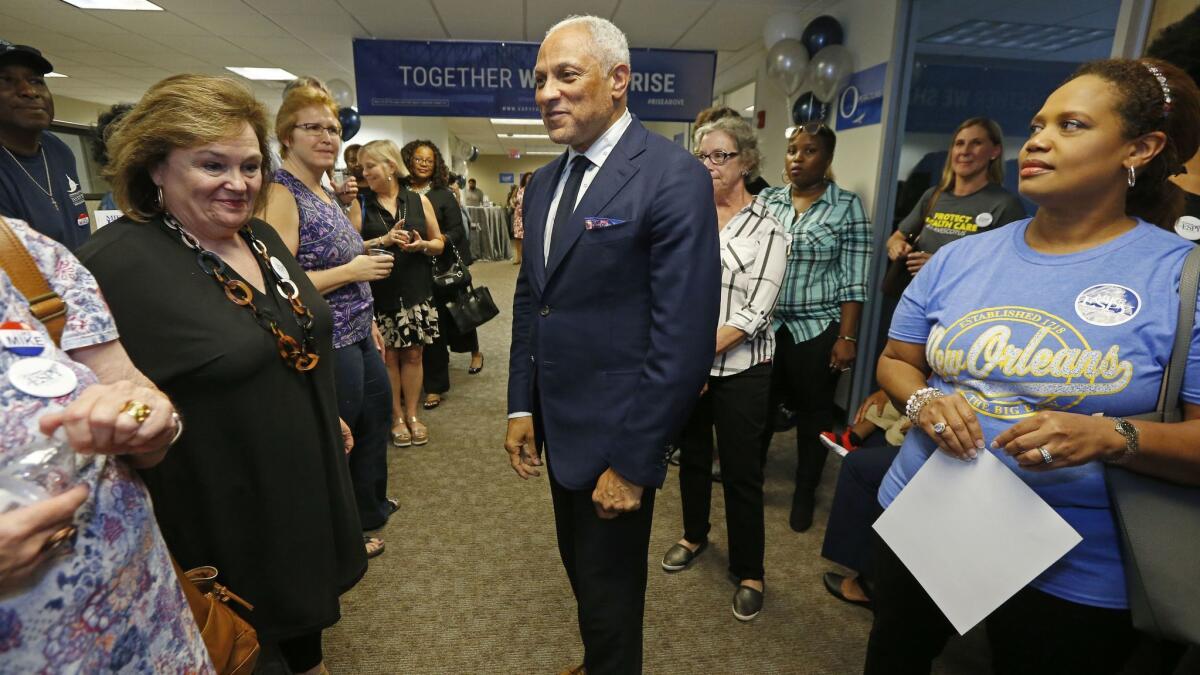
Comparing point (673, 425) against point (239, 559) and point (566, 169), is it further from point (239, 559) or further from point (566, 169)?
point (239, 559)

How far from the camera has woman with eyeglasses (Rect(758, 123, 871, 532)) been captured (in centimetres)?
258

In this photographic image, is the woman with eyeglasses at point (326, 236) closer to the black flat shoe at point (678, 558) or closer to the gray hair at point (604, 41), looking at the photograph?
the gray hair at point (604, 41)

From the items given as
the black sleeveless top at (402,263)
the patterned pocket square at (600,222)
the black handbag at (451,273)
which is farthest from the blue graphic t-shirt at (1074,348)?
the black handbag at (451,273)

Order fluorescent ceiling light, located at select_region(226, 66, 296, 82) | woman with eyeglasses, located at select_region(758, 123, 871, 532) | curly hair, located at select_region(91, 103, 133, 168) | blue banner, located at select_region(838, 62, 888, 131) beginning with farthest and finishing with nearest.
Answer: fluorescent ceiling light, located at select_region(226, 66, 296, 82), blue banner, located at select_region(838, 62, 888, 131), woman with eyeglasses, located at select_region(758, 123, 871, 532), curly hair, located at select_region(91, 103, 133, 168)

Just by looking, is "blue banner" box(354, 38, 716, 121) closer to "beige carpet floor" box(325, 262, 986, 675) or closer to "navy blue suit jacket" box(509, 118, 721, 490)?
Answer: "beige carpet floor" box(325, 262, 986, 675)

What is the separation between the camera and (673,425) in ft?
3.92

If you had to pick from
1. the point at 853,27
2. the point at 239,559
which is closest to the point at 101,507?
the point at 239,559

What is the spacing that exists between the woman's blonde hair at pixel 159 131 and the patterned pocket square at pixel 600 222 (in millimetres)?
746

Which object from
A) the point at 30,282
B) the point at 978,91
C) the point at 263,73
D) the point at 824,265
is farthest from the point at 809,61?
the point at 263,73

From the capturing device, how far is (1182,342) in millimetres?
902

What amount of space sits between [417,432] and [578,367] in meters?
2.42

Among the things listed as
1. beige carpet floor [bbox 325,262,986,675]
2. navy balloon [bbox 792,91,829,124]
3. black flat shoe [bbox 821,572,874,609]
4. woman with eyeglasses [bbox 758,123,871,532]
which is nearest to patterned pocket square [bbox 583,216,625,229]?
beige carpet floor [bbox 325,262,986,675]

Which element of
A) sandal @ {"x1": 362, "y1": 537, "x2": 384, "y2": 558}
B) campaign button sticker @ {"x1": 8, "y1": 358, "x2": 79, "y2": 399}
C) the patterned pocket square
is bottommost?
sandal @ {"x1": 362, "y1": 537, "x2": 384, "y2": 558}

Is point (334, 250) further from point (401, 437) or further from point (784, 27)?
point (784, 27)
